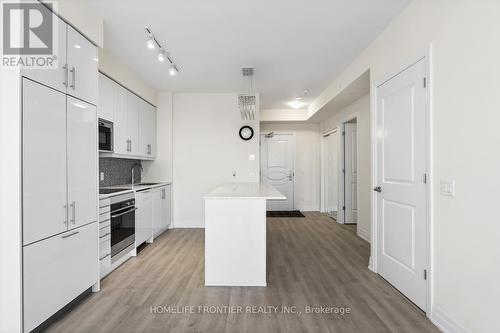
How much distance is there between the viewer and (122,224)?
3281 millimetres

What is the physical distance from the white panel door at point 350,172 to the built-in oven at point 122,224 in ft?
13.9

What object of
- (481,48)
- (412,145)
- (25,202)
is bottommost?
(25,202)

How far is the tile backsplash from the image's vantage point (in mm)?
3939

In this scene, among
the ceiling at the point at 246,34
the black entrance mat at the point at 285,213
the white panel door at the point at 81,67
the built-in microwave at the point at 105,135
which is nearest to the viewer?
the white panel door at the point at 81,67

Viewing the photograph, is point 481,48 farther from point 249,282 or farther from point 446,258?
point 249,282

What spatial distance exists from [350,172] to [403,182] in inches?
130

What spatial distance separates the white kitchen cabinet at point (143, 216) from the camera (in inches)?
145

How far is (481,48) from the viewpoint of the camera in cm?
168

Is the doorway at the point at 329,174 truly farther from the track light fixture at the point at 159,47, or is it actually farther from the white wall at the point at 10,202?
the white wall at the point at 10,202

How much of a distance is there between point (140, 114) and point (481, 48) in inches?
169

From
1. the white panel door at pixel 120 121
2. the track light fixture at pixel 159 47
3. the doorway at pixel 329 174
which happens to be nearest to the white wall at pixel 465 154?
the track light fixture at pixel 159 47

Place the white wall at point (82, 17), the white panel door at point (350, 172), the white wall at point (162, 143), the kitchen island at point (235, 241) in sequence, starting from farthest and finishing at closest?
1. the white panel door at point (350, 172)
2. the white wall at point (162, 143)
3. the kitchen island at point (235, 241)
4. the white wall at point (82, 17)

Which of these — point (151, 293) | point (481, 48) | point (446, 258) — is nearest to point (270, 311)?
point (151, 293)

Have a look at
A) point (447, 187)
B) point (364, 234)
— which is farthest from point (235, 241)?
point (364, 234)
